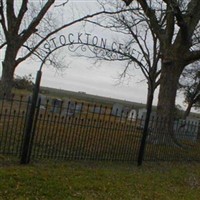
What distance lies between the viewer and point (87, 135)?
391 inches

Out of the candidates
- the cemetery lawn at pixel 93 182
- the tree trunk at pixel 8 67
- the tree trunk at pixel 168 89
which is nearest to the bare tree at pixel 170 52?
the tree trunk at pixel 168 89

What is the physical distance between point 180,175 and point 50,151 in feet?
11.6

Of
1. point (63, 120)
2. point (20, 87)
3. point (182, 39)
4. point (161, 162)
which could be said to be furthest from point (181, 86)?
point (63, 120)

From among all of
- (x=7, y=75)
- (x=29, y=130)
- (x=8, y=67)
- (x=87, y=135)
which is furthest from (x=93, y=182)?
(x=8, y=67)

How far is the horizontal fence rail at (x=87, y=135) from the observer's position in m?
8.19

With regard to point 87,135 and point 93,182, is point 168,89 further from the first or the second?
point 93,182

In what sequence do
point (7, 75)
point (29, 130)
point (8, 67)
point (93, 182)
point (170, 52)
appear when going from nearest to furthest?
→ 1. point (93, 182)
2. point (29, 130)
3. point (170, 52)
4. point (7, 75)
5. point (8, 67)

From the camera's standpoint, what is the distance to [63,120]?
889cm

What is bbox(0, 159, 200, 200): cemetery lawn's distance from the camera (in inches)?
233

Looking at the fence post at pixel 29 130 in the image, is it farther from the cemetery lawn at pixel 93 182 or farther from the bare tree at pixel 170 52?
the bare tree at pixel 170 52

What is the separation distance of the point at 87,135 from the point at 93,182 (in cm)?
300

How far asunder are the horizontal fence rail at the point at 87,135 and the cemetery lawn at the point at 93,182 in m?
0.46

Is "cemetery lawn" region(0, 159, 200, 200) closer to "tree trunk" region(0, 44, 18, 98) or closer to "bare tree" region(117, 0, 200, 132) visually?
"bare tree" region(117, 0, 200, 132)

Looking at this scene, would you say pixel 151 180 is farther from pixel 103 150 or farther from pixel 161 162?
pixel 161 162
